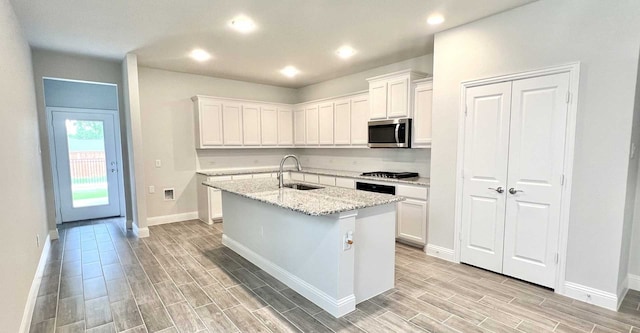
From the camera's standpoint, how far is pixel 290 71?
17.4 feet

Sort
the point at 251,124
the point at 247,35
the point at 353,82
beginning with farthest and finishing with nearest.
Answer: the point at 251,124 < the point at 353,82 < the point at 247,35

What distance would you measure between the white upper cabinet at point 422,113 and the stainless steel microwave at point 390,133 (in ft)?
0.34

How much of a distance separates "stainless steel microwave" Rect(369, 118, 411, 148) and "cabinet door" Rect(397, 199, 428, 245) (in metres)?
0.83

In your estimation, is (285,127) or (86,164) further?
(285,127)

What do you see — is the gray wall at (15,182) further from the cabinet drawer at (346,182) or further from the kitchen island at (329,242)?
the cabinet drawer at (346,182)

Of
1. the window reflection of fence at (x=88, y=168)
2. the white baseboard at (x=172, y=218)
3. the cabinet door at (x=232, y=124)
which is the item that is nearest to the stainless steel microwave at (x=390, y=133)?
the cabinet door at (x=232, y=124)

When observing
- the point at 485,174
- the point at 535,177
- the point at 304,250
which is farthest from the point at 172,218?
the point at 535,177

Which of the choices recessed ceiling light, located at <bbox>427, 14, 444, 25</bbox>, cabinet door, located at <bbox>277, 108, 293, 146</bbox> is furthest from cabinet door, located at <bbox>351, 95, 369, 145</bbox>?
recessed ceiling light, located at <bbox>427, 14, 444, 25</bbox>

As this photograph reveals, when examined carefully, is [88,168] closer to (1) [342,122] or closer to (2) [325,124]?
(2) [325,124]

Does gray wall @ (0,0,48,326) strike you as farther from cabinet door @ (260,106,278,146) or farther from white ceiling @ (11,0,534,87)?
cabinet door @ (260,106,278,146)

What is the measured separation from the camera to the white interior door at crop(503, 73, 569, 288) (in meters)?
2.69

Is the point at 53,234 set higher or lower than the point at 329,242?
lower

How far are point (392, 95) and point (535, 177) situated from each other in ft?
6.84

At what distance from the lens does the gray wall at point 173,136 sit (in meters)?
5.08
